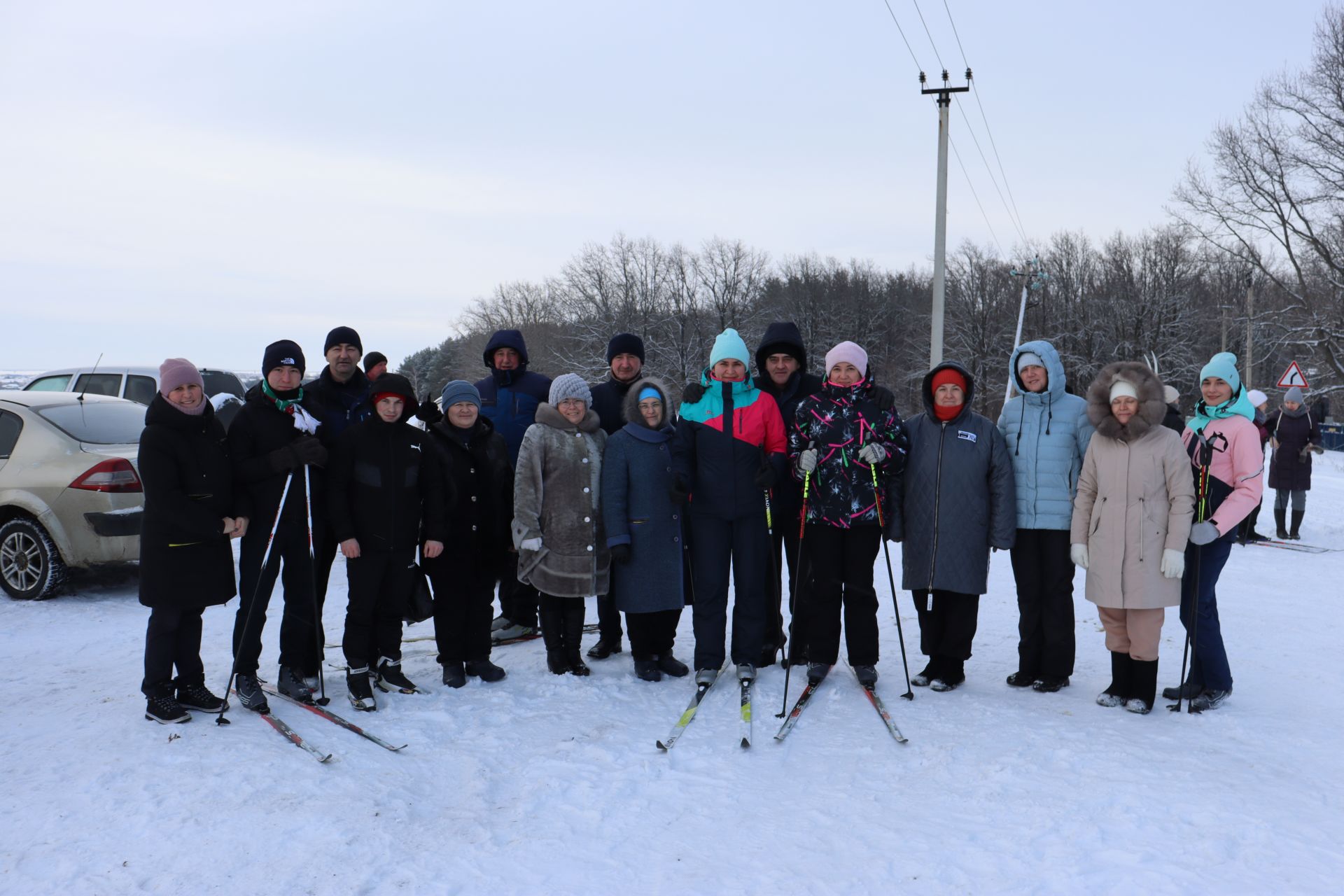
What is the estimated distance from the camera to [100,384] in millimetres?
10742

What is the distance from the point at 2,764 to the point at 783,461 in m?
4.06

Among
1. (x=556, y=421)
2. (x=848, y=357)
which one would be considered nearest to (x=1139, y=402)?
(x=848, y=357)

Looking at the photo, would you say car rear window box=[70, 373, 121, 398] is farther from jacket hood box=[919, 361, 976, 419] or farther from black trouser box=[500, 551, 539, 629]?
jacket hood box=[919, 361, 976, 419]

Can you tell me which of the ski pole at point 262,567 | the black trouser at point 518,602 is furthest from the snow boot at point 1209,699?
the ski pole at point 262,567

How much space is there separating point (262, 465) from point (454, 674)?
162cm

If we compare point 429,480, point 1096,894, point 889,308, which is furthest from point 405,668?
point 889,308

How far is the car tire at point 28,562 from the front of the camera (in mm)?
7191

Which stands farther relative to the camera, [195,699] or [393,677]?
[393,677]

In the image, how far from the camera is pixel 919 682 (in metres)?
5.23

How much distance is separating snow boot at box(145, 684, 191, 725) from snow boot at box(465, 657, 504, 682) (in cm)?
152

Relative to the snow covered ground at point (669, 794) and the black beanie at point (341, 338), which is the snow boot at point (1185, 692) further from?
the black beanie at point (341, 338)

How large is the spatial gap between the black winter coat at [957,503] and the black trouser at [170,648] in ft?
12.3

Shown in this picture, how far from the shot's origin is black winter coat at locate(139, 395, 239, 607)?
4.32m

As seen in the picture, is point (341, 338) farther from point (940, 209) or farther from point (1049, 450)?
point (940, 209)
